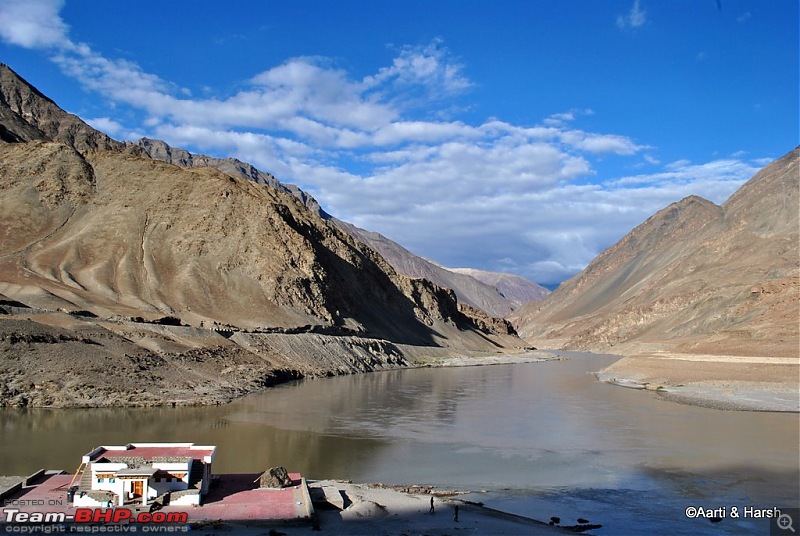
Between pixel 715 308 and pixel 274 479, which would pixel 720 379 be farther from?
pixel 715 308

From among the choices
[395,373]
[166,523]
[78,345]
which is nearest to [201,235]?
[395,373]

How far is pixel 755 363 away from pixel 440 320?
227 ft

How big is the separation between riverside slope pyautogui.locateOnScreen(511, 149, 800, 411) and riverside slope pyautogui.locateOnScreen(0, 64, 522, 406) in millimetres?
31650

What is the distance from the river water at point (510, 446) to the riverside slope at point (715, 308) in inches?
473

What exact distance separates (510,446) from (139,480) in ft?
56.7

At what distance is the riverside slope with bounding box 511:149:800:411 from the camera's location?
5856 cm

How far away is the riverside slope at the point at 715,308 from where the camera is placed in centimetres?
5856

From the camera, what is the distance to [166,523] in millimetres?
17109

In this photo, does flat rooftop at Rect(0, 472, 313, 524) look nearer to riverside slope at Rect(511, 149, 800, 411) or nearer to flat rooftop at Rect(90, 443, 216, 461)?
flat rooftop at Rect(90, 443, 216, 461)

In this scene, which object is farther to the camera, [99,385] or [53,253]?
[53,253]

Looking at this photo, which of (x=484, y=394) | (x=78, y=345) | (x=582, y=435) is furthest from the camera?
(x=484, y=394)

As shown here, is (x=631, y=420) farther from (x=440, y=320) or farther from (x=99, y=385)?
(x=440, y=320)

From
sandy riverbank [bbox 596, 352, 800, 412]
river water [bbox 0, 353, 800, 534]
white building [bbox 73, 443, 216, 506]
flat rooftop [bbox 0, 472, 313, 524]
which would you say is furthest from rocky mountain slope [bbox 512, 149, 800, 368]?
white building [bbox 73, 443, 216, 506]

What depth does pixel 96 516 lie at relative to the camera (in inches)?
676
